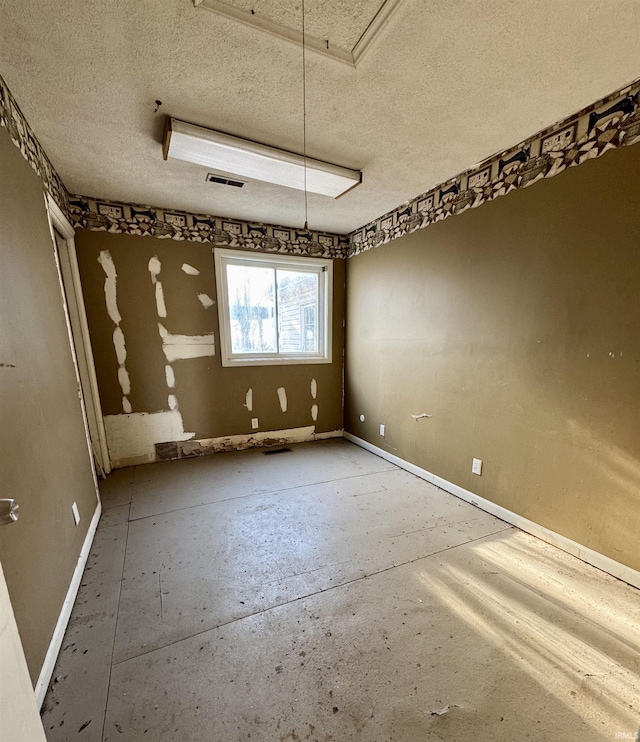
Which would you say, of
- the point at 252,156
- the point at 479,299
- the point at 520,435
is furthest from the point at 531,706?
the point at 252,156

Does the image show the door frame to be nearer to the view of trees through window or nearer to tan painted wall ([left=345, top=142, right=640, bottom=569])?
the view of trees through window

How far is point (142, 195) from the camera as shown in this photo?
8.95ft

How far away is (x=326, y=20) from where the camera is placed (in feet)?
3.99

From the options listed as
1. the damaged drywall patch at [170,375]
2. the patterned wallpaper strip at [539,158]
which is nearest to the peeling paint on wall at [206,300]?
the damaged drywall patch at [170,375]

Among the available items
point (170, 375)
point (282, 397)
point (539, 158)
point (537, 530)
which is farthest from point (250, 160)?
point (537, 530)

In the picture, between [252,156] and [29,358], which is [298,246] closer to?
[252,156]

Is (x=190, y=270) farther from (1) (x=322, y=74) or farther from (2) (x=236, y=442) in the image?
(1) (x=322, y=74)

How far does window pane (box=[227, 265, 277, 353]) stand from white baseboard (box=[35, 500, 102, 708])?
7.11 feet

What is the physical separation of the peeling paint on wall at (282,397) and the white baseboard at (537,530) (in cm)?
151

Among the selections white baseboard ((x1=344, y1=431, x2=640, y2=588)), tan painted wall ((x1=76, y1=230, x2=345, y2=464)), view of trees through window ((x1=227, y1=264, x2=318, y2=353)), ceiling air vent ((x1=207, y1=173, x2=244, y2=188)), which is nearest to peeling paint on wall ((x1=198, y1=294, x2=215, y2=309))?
tan painted wall ((x1=76, y1=230, x2=345, y2=464))

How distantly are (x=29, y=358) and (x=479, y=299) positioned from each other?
2.79 m

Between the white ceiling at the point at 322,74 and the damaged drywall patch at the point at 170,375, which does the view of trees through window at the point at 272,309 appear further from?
the white ceiling at the point at 322,74

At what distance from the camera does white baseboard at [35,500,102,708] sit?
3.76 ft

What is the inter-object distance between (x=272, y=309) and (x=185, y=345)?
3.48 ft
